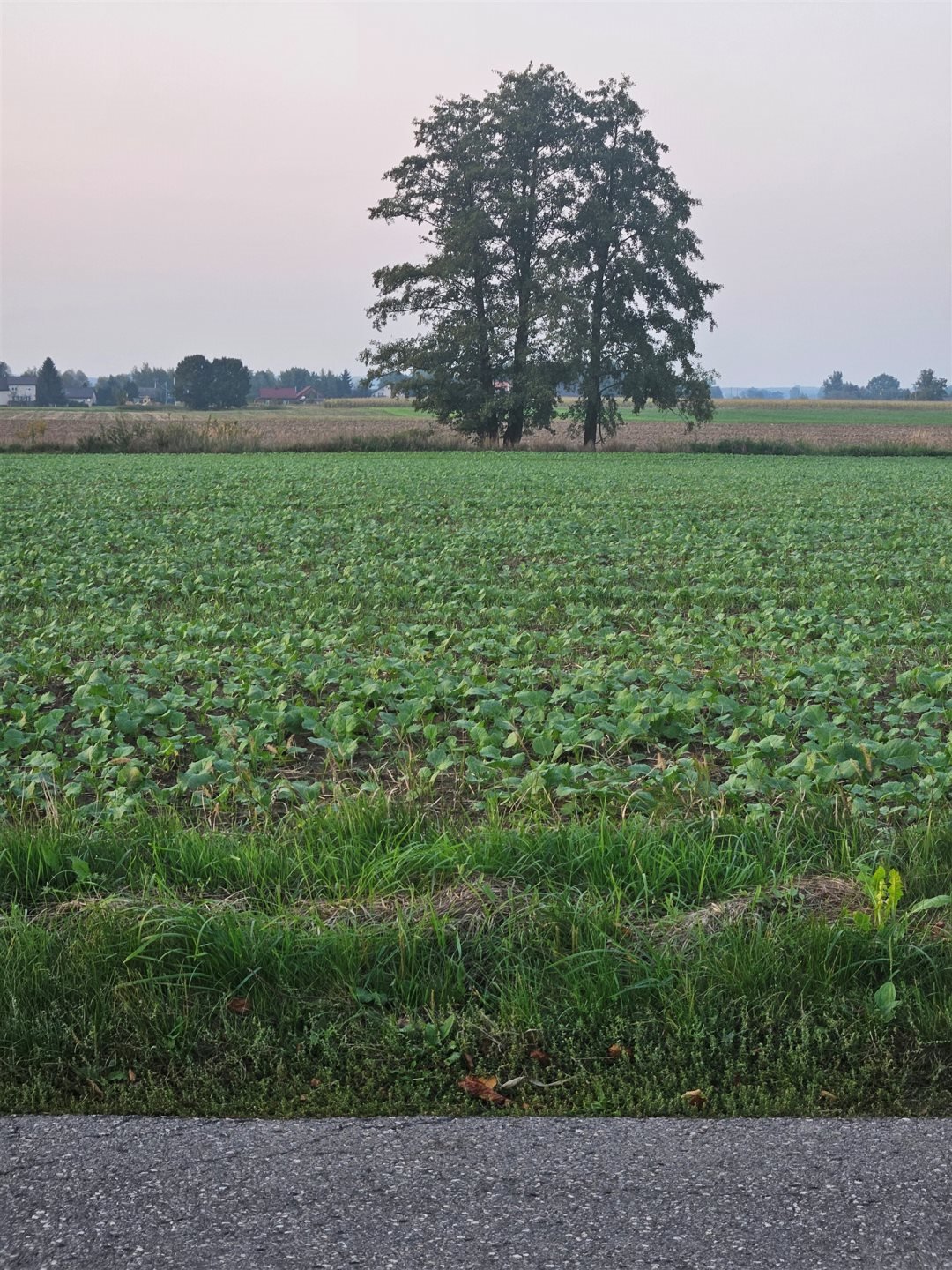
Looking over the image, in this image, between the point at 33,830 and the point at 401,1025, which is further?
the point at 33,830

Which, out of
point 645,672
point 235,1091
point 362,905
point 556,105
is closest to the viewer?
point 235,1091

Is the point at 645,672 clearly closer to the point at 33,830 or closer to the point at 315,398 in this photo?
the point at 33,830

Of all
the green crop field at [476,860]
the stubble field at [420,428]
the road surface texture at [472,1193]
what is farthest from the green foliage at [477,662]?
the stubble field at [420,428]

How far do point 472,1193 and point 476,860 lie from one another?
1.86m

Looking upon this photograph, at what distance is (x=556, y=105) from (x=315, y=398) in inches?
3350

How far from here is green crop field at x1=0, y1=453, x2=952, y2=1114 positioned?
10.8 feet

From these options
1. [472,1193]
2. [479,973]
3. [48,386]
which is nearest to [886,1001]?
[479,973]

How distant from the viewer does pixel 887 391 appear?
156m

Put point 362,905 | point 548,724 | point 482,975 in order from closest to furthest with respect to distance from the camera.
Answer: point 482,975, point 362,905, point 548,724

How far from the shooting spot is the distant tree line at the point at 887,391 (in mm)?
134850

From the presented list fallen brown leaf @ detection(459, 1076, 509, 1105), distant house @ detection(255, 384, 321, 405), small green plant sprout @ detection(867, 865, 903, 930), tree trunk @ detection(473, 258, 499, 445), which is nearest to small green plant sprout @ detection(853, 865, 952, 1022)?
small green plant sprout @ detection(867, 865, 903, 930)

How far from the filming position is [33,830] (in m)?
4.69

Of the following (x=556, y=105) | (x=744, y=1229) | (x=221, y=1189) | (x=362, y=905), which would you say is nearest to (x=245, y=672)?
(x=362, y=905)

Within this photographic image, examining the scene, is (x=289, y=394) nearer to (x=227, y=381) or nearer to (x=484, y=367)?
(x=227, y=381)
